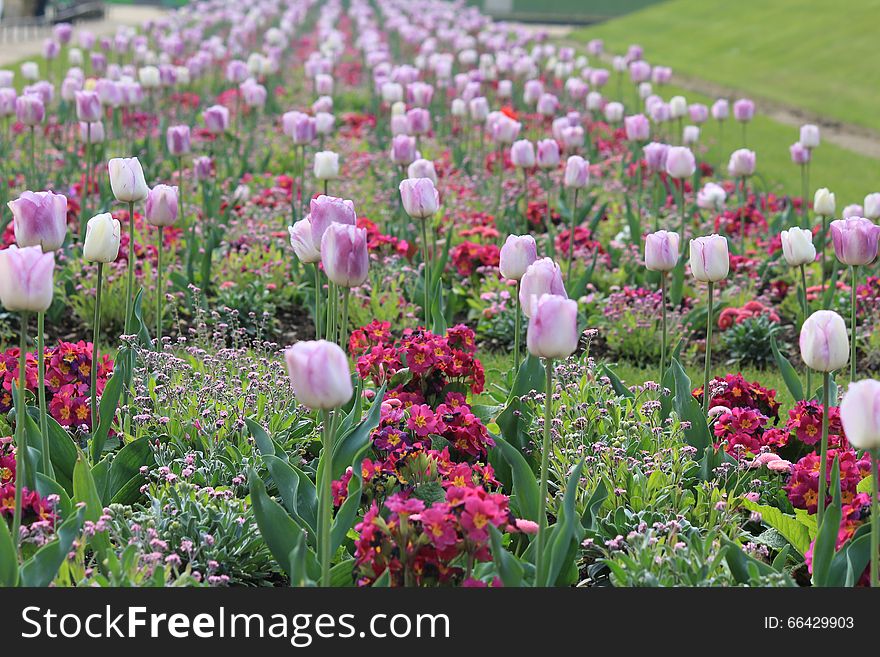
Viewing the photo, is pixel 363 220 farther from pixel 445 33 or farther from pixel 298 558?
pixel 445 33

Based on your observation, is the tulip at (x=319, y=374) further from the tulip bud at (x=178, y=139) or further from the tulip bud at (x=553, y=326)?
the tulip bud at (x=178, y=139)

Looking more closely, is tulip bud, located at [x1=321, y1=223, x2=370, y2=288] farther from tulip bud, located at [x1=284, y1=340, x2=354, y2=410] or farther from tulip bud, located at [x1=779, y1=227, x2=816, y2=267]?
tulip bud, located at [x1=779, y1=227, x2=816, y2=267]

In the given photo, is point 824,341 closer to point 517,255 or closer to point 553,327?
point 553,327

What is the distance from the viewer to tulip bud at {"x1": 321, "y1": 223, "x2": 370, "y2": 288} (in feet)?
9.77

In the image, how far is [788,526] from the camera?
3361 millimetres

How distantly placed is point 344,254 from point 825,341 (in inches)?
46.6

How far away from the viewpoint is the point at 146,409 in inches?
147

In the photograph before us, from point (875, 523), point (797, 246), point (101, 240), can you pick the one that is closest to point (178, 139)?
point (101, 240)

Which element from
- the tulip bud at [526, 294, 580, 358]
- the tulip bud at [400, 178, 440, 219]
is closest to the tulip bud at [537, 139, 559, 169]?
the tulip bud at [400, 178, 440, 219]

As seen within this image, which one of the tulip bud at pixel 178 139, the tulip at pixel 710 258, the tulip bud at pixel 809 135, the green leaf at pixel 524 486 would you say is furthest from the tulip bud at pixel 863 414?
the tulip bud at pixel 809 135

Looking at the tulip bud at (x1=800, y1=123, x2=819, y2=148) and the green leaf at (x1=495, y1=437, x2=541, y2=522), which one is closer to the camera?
the green leaf at (x1=495, y1=437, x2=541, y2=522)

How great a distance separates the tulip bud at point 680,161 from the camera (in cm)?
610

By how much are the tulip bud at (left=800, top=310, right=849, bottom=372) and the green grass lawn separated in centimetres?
1295

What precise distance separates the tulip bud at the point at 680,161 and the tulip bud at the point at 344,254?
11.3 feet
